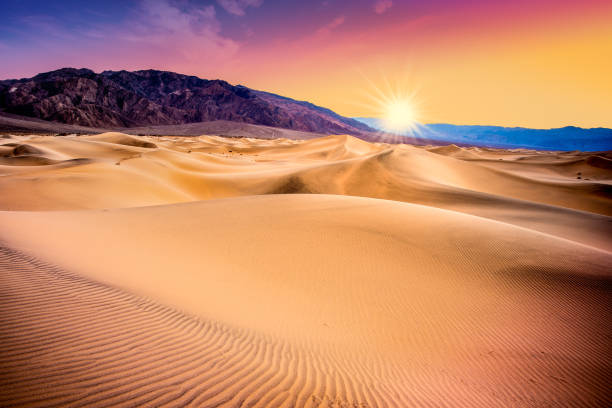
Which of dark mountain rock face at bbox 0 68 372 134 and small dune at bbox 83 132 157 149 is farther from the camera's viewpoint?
dark mountain rock face at bbox 0 68 372 134

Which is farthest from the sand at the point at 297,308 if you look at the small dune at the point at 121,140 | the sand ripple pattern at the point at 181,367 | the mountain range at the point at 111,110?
the mountain range at the point at 111,110

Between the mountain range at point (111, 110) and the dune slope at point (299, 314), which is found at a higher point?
the mountain range at point (111, 110)

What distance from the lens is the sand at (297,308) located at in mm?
2197

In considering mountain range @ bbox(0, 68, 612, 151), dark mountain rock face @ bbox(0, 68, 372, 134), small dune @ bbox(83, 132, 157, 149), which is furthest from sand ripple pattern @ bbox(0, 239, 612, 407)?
dark mountain rock face @ bbox(0, 68, 372, 134)

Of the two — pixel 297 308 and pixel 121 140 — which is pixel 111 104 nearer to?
pixel 121 140

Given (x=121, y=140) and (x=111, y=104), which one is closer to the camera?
(x=121, y=140)

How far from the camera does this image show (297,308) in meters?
4.25

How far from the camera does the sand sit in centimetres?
220

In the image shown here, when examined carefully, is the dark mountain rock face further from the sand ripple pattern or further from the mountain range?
the sand ripple pattern

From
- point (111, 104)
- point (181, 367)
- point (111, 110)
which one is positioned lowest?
point (181, 367)

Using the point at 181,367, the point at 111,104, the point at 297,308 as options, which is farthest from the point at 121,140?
the point at 111,104

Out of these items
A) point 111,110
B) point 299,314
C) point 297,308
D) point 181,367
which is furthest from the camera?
point 111,110

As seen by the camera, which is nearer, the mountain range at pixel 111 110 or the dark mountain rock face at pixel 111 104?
the mountain range at pixel 111 110

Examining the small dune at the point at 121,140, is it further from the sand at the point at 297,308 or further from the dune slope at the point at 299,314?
the dune slope at the point at 299,314
